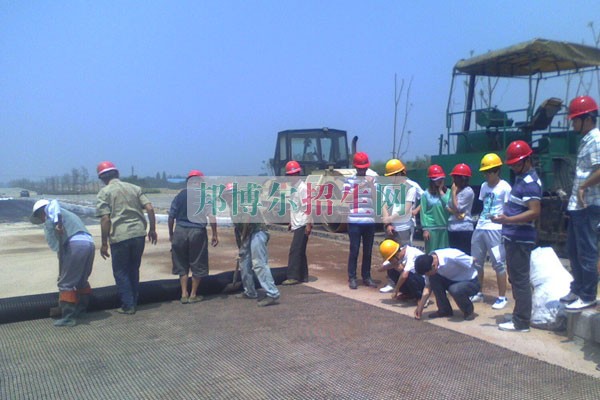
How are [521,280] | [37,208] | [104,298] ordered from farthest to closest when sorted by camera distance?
1. [104,298]
2. [37,208]
3. [521,280]

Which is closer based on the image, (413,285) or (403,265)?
(403,265)

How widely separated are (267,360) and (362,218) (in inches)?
120

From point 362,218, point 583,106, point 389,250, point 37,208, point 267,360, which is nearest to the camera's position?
point 267,360

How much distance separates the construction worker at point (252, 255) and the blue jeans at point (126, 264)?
3.86 ft

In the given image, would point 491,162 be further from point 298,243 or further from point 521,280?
point 298,243

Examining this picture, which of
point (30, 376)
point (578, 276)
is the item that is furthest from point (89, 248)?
point (578, 276)

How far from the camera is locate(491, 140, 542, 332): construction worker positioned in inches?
180

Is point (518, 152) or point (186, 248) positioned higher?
point (518, 152)

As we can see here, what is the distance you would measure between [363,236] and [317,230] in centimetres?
590

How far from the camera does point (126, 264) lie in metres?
5.59

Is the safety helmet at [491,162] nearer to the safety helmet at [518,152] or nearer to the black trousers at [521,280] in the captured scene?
the safety helmet at [518,152]

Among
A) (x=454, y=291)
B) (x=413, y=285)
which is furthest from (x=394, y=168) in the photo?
(x=454, y=291)

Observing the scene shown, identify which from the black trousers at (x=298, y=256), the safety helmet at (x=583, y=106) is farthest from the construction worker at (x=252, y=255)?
the safety helmet at (x=583, y=106)

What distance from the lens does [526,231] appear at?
15.1 feet
